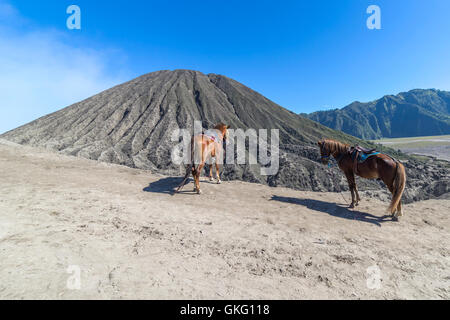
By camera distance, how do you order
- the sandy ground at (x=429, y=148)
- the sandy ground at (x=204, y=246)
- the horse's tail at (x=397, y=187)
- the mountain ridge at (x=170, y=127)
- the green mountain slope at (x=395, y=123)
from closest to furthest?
the sandy ground at (x=204, y=246)
the horse's tail at (x=397, y=187)
the mountain ridge at (x=170, y=127)
the sandy ground at (x=429, y=148)
the green mountain slope at (x=395, y=123)

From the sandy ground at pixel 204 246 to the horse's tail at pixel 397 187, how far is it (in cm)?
43

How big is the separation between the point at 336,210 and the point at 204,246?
4.25 meters

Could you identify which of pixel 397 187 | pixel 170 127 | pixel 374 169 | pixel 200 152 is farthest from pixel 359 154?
pixel 170 127

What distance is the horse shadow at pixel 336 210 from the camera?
5.15m

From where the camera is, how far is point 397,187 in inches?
210

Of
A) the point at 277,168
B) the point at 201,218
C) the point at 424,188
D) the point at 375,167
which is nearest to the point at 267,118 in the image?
the point at 277,168

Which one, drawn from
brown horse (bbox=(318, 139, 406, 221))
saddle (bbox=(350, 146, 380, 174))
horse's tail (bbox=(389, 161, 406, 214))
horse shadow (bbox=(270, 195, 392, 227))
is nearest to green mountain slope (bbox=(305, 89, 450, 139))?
brown horse (bbox=(318, 139, 406, 221))

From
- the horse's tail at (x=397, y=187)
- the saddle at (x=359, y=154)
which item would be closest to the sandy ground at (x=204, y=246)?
the horse's tail at (x=397, y=187)


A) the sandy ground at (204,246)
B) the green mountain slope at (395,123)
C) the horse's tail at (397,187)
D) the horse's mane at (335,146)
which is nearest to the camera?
the sandy ground at (204,246)

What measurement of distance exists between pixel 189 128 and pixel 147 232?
1157 inches

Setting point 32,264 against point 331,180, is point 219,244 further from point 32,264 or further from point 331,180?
point 331,180

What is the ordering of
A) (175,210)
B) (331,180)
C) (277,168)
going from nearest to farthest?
(175,210) → (331,180) → (277,168)

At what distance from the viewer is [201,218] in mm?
4586

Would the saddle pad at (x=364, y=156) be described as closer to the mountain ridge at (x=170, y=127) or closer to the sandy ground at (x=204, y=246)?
the sandy ground at (x=204, y=246)
